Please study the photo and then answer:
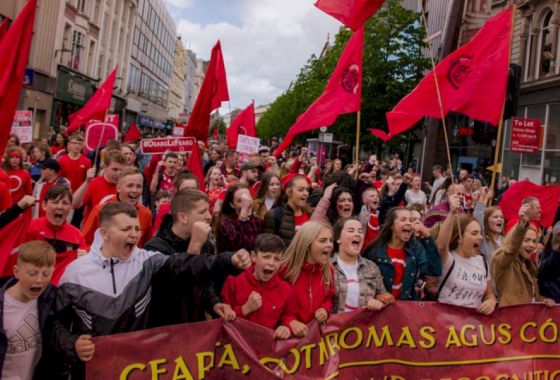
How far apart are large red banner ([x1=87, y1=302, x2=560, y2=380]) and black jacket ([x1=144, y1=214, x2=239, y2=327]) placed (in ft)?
0.57

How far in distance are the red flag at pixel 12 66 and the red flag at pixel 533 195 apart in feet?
18.8

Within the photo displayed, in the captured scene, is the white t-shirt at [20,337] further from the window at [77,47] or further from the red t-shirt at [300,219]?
the window at [77,47]

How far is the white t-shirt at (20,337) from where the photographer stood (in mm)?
3008

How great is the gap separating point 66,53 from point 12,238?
27.5 metres

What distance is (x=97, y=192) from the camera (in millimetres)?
5363

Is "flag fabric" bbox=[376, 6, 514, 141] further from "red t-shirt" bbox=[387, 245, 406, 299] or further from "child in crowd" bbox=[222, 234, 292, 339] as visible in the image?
"child in crowd" bbox=[222, 234, 292, 339]

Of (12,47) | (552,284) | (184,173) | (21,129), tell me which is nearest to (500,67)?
(552,284)

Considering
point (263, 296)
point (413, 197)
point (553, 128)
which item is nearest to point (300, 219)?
point (263, 296)

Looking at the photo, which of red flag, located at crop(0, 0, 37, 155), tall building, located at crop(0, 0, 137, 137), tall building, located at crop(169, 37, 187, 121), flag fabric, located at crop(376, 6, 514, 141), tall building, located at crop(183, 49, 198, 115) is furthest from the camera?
tall building, located at crop(183, 49, 198, 115)

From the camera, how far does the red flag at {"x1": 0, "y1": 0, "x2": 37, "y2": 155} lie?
13.2 feet

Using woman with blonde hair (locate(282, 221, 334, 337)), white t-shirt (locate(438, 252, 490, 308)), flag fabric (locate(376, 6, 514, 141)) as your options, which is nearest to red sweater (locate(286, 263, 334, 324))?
woman with blonde hair (locate(282, 221, 334, 337))

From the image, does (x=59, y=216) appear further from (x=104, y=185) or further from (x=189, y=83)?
(x=189, y=83)

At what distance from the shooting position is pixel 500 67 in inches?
207

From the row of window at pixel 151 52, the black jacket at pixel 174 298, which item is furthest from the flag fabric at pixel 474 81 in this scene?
the row of window at pixel 151 52
